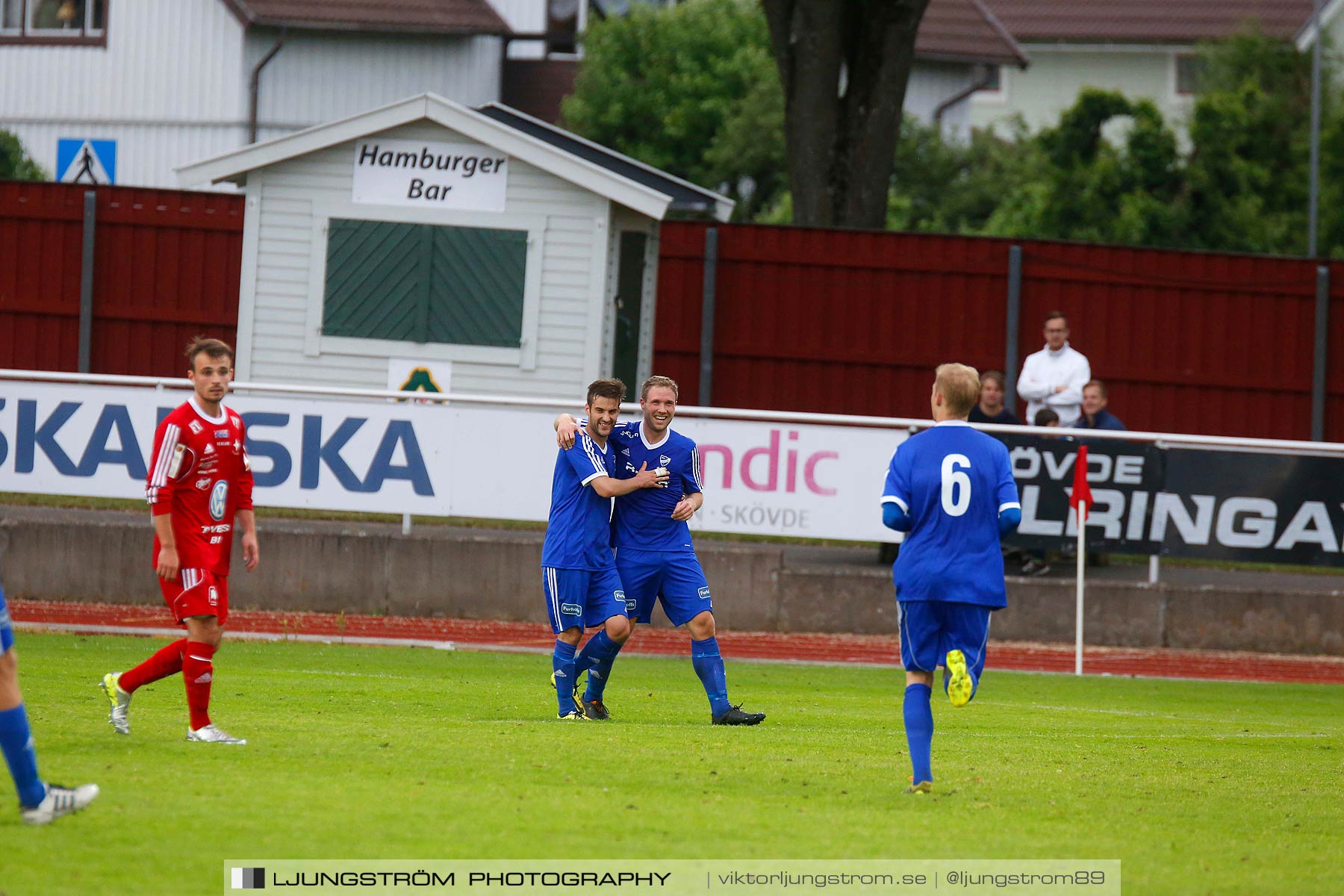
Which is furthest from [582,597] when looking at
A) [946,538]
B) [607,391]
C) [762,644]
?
[762,644]

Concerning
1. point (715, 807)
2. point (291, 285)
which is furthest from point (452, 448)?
point (715, 807)

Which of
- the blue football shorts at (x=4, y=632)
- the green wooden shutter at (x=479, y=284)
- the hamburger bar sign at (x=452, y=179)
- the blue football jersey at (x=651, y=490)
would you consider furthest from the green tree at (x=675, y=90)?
the blue football shorts at (x=4, y=632)

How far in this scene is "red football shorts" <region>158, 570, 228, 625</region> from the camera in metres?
7.75

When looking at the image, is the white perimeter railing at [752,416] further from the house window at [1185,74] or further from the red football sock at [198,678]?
the house window at [1185,74]

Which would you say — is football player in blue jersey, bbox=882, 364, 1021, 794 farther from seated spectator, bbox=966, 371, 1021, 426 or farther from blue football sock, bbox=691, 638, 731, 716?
seated spectator, bbox=966, 371, 1021, 426

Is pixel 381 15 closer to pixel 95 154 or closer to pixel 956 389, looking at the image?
pixel 95 154

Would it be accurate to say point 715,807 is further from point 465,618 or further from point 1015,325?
point 1015,325

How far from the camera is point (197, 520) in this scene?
25.7 ft

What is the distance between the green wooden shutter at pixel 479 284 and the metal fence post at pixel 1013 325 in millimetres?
5659

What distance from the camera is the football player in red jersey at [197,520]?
25.3 feet

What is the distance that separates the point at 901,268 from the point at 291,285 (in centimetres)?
709

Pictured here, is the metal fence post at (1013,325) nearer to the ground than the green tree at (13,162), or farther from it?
nearer to the ground

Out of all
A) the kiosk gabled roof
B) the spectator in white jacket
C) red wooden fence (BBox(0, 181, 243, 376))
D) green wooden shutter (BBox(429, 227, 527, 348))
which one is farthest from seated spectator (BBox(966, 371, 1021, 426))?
red wooden fence (BBox(0, 181, 243, 376))

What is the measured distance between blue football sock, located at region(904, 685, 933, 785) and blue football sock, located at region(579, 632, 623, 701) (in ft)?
8.53
